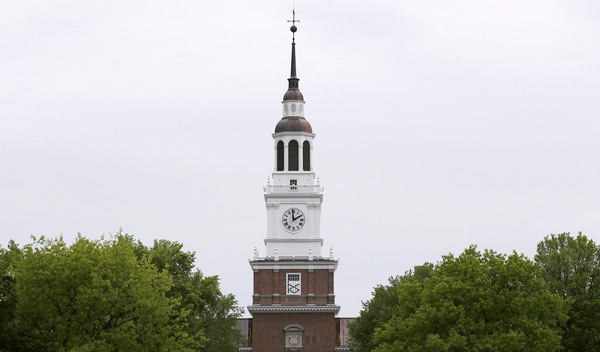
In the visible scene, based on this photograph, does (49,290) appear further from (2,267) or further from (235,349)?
(235,349)

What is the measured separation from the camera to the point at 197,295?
308ft

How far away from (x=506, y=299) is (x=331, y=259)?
3760cm

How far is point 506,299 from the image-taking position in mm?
79125

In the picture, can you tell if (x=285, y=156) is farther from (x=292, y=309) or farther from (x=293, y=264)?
(x=292, y=309)

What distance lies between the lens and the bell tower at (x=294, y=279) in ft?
378

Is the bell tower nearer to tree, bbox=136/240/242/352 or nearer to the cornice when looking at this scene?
the cornice

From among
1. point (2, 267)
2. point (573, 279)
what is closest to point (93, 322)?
point (2, 267)

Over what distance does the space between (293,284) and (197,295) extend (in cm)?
2272

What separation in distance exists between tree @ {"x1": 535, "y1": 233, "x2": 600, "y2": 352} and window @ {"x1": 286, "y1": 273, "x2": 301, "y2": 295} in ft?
104

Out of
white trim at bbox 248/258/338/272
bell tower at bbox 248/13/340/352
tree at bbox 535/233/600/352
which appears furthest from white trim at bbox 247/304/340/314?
tree at bbox 535/233/600/352

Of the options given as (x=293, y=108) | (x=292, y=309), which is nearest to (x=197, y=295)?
(x=292, y=309)

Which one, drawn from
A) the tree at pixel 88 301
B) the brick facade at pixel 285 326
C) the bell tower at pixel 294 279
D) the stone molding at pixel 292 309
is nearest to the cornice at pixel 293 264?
the bell tower at pixel 294 279

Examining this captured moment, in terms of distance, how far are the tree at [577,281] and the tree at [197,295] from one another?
22.7 meters

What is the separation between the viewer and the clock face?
384 feet
